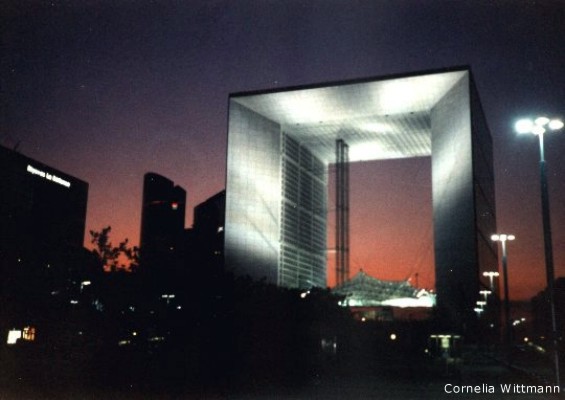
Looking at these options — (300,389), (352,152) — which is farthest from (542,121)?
(352,152)

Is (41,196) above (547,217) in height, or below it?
above

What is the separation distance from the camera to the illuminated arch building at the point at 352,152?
56.9 metres

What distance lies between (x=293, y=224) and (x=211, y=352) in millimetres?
42572

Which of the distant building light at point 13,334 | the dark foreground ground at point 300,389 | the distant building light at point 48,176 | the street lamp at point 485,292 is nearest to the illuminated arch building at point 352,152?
the street lamp at point 485,292

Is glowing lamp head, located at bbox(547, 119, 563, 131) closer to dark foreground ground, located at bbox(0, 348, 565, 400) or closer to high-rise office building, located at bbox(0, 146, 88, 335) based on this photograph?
dark foreground ground, located at bbox(0, 348, 565, 400)

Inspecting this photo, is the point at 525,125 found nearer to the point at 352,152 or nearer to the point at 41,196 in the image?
the point at 352,152

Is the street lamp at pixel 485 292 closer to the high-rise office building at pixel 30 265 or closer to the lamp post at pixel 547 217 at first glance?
the high-rise office building at pixel 30 265

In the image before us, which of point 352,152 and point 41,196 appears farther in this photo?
point 41,196

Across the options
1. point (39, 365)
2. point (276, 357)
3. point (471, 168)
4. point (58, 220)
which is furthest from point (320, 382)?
point (58, 220)

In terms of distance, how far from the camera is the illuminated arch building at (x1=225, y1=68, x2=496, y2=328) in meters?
56.9

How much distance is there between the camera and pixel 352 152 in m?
77.8

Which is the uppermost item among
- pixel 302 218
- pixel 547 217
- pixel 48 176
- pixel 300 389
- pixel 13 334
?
pixel 48 176

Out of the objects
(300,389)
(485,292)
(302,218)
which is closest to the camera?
(300,389)

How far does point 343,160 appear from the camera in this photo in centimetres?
7506
